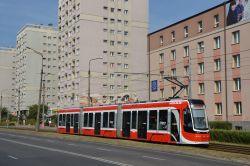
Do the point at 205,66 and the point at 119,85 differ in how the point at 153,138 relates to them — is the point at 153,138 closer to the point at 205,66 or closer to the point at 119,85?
the point at 205,66

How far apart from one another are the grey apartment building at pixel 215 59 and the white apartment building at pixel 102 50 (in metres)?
28.5

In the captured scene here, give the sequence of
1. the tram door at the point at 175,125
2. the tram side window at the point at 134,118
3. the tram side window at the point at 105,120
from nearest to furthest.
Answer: the tram door at the point at 175,125 → the tram side window at the point at 134,118 → the tram side window at the point at 105,120

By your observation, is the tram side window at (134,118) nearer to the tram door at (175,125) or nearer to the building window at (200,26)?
the tram door at (175,125)

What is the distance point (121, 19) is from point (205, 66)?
44.2m

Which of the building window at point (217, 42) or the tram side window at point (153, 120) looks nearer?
the tram side window at point (153, 120)

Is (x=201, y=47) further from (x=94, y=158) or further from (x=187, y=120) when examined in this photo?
(x=94, y=158)

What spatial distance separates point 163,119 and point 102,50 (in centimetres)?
6478

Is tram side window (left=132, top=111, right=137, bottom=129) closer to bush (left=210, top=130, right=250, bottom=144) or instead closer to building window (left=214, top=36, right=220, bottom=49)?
bush (left=210, top=130, right=250, bottom=144)

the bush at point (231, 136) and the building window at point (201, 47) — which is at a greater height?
the building window at point (201, 47)

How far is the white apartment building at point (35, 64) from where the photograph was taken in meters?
137

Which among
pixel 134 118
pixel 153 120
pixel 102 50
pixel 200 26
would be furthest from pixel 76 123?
pixel 102 50

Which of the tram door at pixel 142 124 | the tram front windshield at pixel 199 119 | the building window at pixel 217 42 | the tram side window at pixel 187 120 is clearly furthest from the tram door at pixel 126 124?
the building window at pixel 217 42

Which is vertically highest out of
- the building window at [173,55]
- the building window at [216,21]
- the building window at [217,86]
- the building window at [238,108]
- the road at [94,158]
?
the building window at [216,21]

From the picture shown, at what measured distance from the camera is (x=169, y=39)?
6372 cm
